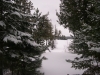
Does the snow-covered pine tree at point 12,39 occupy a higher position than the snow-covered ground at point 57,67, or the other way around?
the snow-covered pine tree at point 12,39

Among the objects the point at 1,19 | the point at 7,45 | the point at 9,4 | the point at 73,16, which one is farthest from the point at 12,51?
the point at 73,16

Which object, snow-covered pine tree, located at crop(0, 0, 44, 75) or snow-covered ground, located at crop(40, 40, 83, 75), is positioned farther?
snow-covered ground, located at crop(40, 40, 83, 75)

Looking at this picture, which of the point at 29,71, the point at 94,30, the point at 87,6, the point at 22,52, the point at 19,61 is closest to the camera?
the point at 94,30

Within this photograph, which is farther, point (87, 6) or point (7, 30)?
point (87, 6)

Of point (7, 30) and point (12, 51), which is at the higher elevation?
point (7, 30)

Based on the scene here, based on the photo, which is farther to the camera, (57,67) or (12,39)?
(57,67)

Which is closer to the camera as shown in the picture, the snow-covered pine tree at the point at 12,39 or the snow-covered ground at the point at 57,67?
the snow-covered pine tree at the point at 12,39

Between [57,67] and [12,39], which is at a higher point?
[12,39]

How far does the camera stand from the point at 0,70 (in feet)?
20.2

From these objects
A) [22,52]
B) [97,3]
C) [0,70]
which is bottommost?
[0,70]

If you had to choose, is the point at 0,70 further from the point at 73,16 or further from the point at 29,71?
the point at 73,16

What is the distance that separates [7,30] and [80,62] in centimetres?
430

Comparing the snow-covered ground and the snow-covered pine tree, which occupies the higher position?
the snow-covered pine tree

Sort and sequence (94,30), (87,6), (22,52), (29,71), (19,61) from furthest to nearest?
1. (87,6)
2. (29,71)
3. (22,52)
4. (19,61)
5. (94,30)
